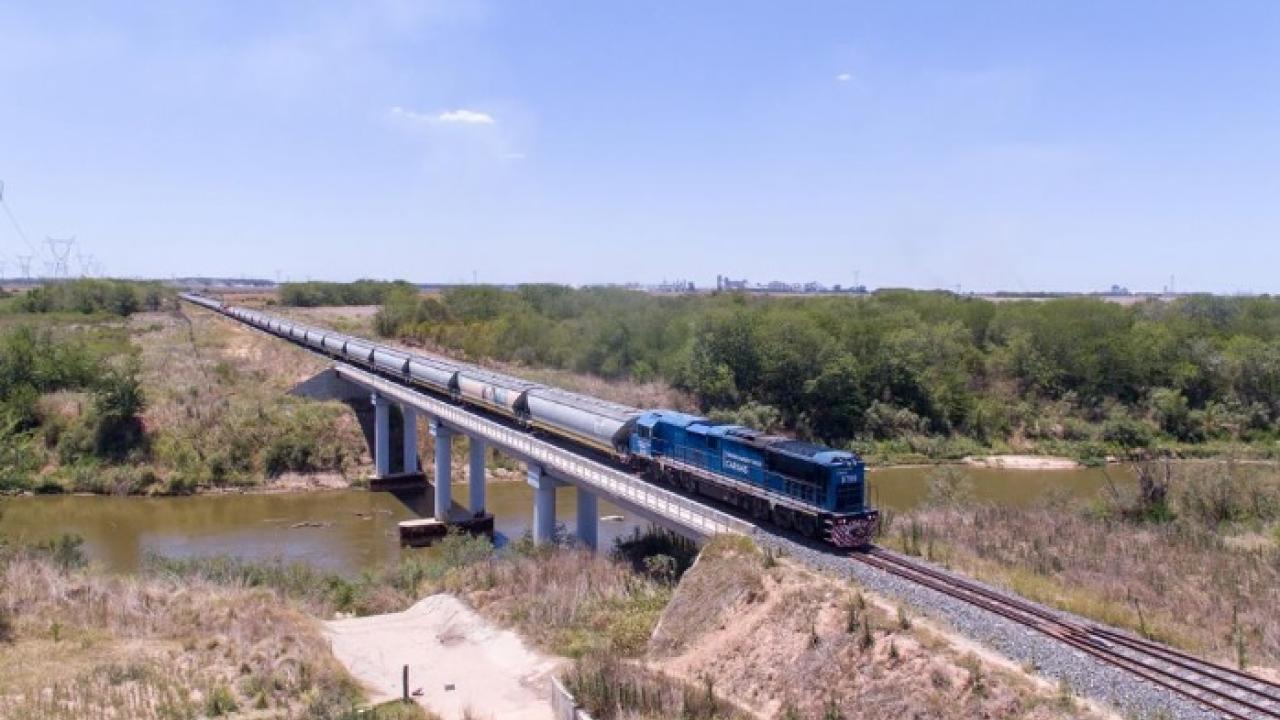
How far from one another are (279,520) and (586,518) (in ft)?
63.2

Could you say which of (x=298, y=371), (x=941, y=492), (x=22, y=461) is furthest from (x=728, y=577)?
(x=298, y=371)

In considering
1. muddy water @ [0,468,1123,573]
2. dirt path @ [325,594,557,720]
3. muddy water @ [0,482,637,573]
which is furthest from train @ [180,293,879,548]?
dirt path @ [325,594,557,720]

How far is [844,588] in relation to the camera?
1953 centimetres

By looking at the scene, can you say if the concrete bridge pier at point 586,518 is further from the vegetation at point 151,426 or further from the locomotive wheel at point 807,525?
the vegetation at point 151,426

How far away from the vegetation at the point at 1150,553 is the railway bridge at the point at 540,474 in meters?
6.24

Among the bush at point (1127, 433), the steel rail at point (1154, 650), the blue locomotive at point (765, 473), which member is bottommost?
the bush at point (1127, 433)

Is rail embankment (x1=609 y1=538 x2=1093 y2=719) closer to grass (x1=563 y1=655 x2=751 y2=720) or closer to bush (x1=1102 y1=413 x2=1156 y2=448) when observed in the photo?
grass (x1=563 y1=655 x2=751 y2=720)

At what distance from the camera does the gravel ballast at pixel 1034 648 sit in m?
14.4

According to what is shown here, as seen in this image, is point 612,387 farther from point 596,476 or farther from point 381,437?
point 596,476

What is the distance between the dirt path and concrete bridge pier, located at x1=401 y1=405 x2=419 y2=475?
24.3m

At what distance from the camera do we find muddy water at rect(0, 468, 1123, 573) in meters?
37.6

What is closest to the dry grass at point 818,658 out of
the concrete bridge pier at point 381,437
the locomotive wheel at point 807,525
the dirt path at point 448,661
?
the locomotive wheel at point 807,525

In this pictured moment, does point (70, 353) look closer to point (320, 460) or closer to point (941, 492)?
point (320, 460)

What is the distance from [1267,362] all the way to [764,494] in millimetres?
61651
